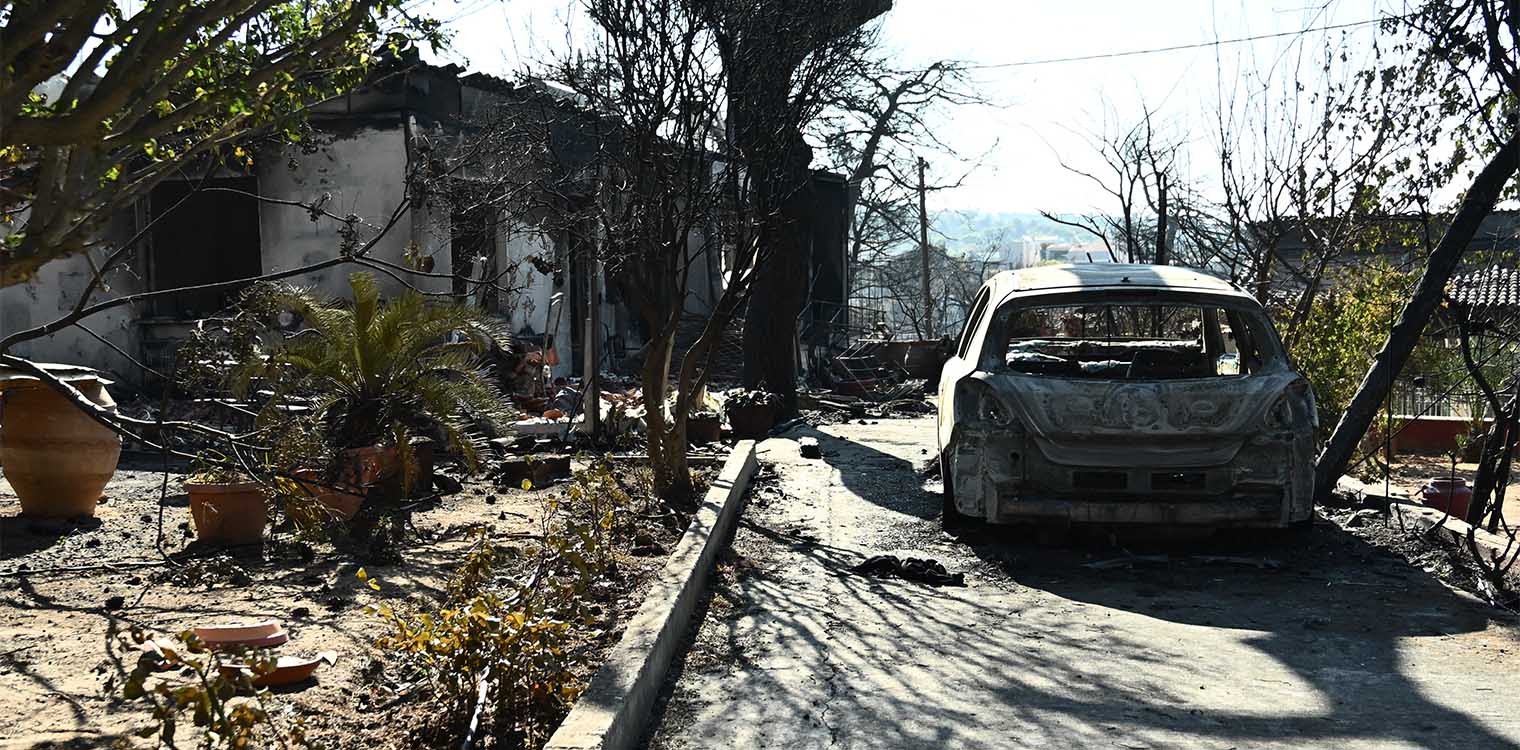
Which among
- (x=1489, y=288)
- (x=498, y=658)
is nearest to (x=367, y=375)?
(x=498, y=658)

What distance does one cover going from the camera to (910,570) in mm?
7969

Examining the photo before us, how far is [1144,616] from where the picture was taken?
273 inches

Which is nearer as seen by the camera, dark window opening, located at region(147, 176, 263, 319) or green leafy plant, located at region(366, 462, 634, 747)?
green leafy plant, located at region(366, 462, 634, 747)

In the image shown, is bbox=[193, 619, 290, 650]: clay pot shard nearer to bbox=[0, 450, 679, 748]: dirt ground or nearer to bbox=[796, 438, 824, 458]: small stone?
bbox=[0, 450, 679, 748]: dirt ground

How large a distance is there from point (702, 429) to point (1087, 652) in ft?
30.9

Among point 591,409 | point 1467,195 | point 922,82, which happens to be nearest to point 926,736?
point 1467,195

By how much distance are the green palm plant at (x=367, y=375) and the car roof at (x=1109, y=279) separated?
3.99 meters

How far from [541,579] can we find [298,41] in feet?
9.52

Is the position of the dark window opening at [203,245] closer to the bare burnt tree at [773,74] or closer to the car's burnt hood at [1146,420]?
the bare burnt tree at [773,74]

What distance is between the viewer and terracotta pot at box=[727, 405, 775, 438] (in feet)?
53.5

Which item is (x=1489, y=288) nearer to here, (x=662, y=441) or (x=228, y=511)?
(x=662, y=441)

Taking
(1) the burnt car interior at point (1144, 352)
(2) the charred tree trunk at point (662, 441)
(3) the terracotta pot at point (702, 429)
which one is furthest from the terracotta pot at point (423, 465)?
(1) the burnt car interior at point (1144, 352)

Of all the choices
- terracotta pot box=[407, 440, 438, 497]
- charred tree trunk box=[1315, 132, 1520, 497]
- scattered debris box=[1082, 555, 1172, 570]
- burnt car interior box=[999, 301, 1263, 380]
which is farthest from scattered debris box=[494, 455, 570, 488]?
charred tree trunk box=[1315, 132, 1520, 497]

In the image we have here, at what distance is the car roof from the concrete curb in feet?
8.44
